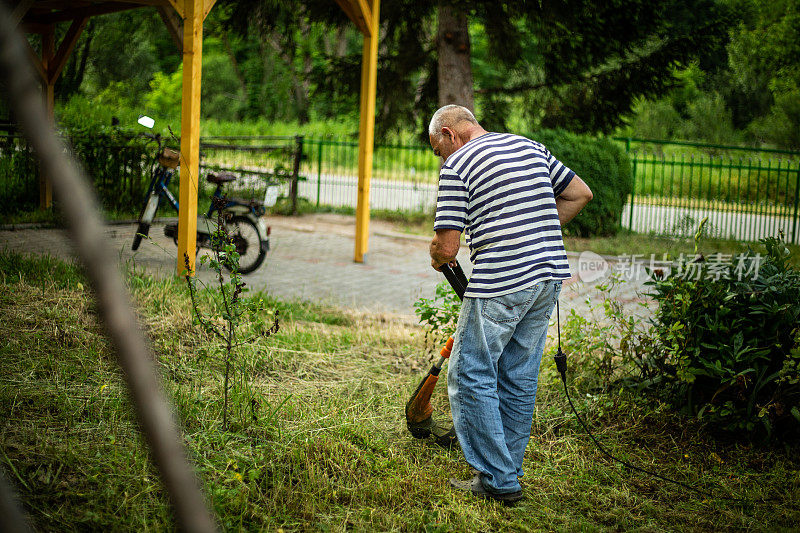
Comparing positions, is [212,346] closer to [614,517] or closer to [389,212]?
[614,517]

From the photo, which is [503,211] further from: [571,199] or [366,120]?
[366,120]

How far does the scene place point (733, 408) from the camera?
149 inches

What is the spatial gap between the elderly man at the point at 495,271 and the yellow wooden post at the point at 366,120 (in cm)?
591

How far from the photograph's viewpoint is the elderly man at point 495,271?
3020mm

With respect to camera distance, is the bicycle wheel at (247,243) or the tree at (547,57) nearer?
the bicycle wheel at (247,243)

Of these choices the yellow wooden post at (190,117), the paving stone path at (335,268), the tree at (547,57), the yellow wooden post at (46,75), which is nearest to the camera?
the yellow wooden post at (190,117)

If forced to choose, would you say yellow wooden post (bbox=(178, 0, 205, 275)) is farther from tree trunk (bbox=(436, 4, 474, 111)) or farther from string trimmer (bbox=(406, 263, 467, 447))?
tree trunk (bbox=(436, 4, 474, 111))

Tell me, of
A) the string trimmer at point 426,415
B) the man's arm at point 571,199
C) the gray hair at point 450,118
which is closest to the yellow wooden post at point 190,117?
the string trimmer at point 426,415

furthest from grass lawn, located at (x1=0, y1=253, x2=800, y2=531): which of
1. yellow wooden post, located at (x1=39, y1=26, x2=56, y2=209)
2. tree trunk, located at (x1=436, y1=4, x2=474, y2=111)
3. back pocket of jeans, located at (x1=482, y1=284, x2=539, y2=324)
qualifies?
tree trunk, located at (x1=436, y1=4, x2=474, y2=111)

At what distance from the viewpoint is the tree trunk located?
11.7 meters

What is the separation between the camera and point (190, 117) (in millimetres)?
6637

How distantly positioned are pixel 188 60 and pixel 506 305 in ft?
15.5

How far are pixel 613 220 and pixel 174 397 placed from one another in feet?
33.2

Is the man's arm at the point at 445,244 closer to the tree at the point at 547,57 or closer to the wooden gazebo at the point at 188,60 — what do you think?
the wooden gazebo at the point at 188,60
